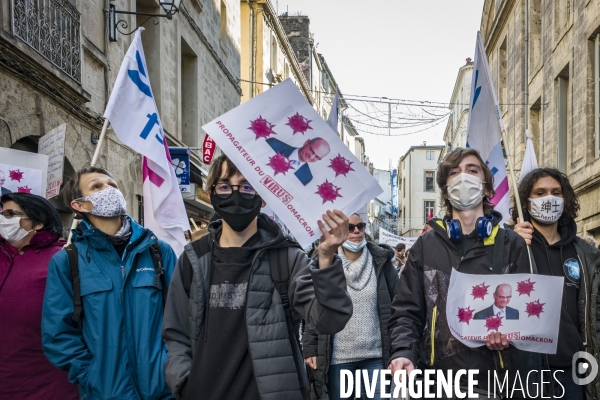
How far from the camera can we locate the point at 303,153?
3059mm

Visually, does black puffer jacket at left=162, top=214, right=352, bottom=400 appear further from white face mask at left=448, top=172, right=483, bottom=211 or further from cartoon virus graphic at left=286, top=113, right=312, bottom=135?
white face mask at left=448, top=172, right=483, bottom=211

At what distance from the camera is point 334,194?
2984 millimetres

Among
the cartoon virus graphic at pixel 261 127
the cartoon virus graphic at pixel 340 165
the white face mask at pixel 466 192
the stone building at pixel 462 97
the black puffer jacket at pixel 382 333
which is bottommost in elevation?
the black puffer jacket at pixel 382 333

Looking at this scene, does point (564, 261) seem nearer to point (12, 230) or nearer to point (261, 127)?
point (261, 127)

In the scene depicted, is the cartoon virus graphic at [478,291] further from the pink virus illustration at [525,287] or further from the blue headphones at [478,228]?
the blue headphones at [478,228]

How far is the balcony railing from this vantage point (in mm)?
7445

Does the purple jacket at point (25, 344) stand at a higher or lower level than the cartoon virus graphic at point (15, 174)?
lower

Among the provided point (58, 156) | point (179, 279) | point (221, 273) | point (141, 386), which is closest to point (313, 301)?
point (221, 273)

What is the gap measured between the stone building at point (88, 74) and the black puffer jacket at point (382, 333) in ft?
12.8

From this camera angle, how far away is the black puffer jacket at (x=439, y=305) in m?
3.30

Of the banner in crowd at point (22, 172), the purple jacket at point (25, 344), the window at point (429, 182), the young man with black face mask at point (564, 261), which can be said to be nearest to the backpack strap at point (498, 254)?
the young man with black face mask at point (564, 261)

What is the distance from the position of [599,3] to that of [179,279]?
13.0 metres

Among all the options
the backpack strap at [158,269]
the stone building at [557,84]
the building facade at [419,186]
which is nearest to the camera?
the backpack strap at [158,269]

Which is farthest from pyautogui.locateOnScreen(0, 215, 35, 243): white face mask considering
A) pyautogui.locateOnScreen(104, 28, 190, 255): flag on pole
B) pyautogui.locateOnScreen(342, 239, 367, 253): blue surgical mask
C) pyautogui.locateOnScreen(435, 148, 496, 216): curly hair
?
pyautogui.locateOnScreen(435, 148, 496, 216): curly hair
